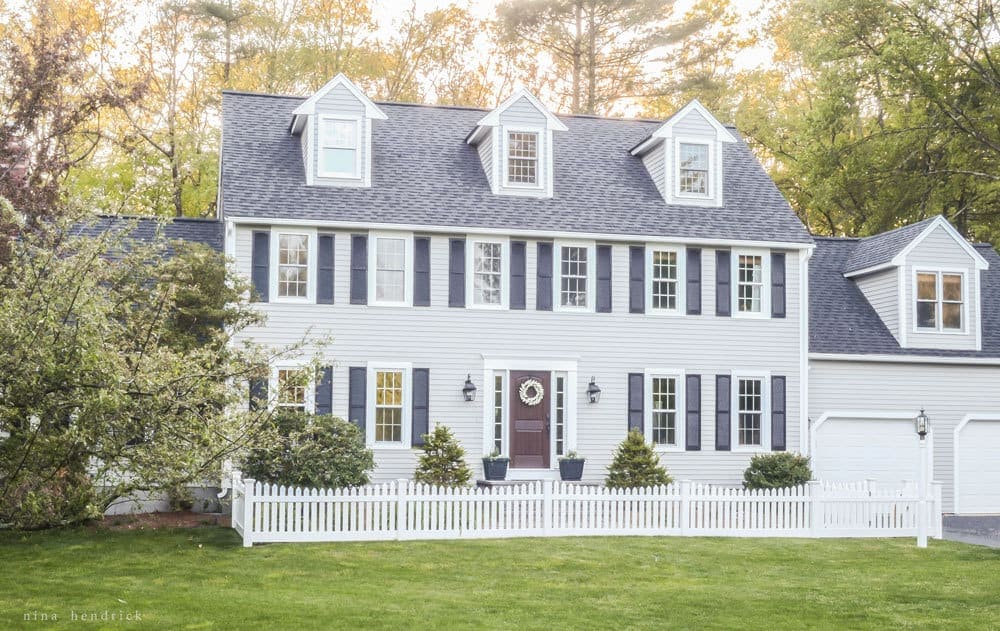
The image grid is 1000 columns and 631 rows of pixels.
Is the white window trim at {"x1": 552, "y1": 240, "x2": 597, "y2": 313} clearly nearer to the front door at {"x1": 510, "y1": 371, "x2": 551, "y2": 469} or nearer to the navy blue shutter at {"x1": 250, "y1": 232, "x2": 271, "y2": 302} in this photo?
the front door at {"x1": 510, "y1": 371, "x2": 551, "y2": 469}

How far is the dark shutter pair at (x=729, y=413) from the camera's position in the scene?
2452cm

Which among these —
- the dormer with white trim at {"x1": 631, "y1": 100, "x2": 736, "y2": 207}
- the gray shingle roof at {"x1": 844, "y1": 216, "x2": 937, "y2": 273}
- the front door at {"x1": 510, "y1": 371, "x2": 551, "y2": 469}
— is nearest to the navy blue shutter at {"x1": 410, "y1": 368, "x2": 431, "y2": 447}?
the front door at {"x1": 510, "y1": 371, "x2": 551, "y2": 469}

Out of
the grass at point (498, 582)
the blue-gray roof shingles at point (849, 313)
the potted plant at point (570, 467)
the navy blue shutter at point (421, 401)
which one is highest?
the blue-gray roof shingles at point (849, 313)

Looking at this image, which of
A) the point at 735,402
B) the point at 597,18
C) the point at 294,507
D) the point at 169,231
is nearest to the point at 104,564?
the point at 294,507

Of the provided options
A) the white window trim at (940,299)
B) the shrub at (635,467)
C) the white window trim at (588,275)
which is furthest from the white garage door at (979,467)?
the white window trim at (588,275)

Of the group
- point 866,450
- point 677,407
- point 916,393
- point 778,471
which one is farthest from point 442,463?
point 916,393

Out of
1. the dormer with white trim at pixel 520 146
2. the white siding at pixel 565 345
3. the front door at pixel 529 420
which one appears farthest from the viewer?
the dormer with white trim at pixel 520 146

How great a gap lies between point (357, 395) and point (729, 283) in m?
8.42

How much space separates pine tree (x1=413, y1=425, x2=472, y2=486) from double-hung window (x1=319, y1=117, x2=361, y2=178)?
19.8 ft

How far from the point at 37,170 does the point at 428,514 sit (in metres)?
8.72

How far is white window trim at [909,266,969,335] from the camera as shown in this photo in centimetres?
2592

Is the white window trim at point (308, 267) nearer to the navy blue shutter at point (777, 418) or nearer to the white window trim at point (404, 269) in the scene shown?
the white window trim at point (404, 269)

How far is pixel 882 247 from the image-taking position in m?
26.8

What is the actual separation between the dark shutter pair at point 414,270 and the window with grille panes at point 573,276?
2.86 meters
